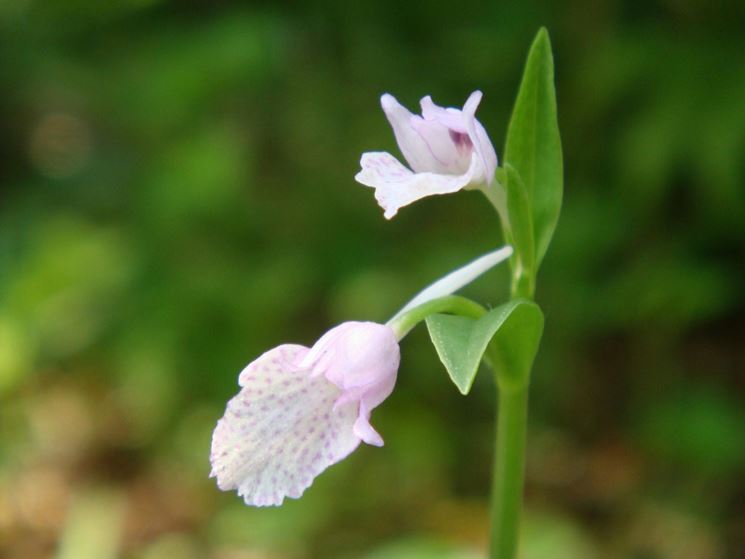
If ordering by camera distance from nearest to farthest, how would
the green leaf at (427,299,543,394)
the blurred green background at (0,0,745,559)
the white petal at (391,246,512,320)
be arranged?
the green leaf at (427,299,543,394), the white petal at (391,246,512,320), the blurred green background at (0,0,745,559)

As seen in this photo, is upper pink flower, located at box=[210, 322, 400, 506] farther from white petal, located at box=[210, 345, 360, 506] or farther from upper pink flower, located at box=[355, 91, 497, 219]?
upper pink flower, located at box=[355, 91, 497, 219]

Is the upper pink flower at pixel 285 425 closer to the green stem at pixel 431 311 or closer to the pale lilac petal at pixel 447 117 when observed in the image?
the green stem at pixel 431 311

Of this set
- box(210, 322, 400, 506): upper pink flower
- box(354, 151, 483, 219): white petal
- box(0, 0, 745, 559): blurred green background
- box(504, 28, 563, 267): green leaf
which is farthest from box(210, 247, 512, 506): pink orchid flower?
box(0, 0, 745, 559): blurred green background

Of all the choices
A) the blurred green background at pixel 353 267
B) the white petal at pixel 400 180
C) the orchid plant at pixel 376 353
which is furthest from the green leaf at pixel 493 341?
the blurred green background at pixel 353 267

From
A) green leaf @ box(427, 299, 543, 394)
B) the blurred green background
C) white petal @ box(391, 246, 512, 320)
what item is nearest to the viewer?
green leaf @ box(427, 299, 543, 394)

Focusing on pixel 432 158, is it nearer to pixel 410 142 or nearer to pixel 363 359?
pixel 410 142

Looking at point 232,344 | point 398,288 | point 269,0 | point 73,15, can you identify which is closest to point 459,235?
point 398,288

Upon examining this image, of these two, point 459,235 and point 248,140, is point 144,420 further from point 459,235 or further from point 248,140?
point 459,235
